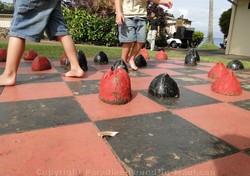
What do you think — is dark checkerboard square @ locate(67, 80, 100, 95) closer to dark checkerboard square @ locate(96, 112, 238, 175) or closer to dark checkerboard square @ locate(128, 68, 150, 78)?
dark checkerboard square @ locate(128, 68, 150, 78)

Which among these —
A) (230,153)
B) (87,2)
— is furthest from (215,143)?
(87,2)

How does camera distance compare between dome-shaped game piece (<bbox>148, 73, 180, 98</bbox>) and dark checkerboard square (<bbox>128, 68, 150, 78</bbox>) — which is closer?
dome-shaped game piece (<bbox>148, 73, 180, 98</bbox>)

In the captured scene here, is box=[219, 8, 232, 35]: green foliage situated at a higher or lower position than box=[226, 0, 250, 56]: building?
higher

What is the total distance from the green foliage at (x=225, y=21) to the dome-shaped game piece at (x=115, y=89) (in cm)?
1748

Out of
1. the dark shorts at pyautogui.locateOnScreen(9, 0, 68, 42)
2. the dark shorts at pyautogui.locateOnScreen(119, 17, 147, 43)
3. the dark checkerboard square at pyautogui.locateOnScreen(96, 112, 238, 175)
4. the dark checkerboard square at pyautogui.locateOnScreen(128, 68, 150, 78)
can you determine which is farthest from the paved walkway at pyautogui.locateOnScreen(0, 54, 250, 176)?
the dark shorts at pyautogui.locateOnScreen(119, 17, 147, 43)

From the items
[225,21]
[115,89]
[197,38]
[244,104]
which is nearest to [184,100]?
[244,104]

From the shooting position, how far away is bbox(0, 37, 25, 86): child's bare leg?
7.72ft

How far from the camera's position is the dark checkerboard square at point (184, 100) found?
2098 millimetres

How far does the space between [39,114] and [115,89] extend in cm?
65

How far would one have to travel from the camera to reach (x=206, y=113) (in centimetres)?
194

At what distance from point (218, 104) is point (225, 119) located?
391mm

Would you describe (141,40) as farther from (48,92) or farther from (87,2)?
(87,2)

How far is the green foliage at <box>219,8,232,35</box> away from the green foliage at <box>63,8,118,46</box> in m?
10.6

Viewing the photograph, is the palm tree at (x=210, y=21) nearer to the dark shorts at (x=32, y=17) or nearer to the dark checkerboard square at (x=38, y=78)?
the dark checkerboard square at (x=38, y=78)
